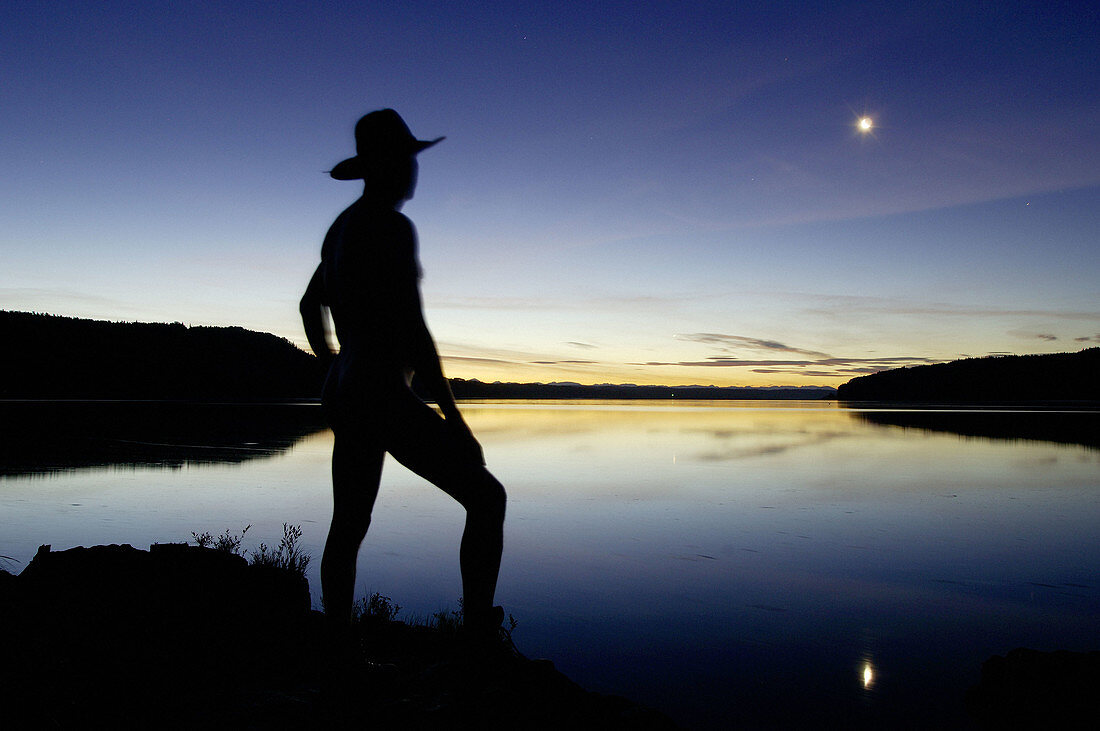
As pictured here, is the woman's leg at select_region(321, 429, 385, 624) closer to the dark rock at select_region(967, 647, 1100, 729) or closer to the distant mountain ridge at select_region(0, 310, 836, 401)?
the dark rock at select_region(967, 647, 1100, 729)

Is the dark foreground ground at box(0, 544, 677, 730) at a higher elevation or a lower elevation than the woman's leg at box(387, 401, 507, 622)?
lower

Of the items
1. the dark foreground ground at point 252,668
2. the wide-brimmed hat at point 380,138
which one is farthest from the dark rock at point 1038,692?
the wide-brimmed hat at point 380,138

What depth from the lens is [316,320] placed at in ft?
9.69

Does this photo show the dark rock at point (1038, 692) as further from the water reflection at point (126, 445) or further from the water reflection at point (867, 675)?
the water reflection at point (126, 445)

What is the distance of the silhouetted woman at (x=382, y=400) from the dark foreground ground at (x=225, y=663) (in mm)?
450

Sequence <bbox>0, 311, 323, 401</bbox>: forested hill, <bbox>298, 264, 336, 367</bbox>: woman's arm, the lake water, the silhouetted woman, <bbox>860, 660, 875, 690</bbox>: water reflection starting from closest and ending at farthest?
the silhouetted woman, <bbox>298, 264, 336, 367</bbox>: woman's arm, <bbox>860, 660, 875, 690</bbox>: water reflection, the lake water, <bbox>0, 311, 323, 401</bbox>: forested hill

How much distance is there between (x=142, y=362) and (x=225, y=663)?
134 meters

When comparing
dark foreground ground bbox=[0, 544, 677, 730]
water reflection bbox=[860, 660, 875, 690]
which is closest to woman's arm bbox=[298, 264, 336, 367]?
dark foreground ground bbox=[0, 544, 677, 730]

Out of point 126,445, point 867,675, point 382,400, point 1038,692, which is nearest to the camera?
point 382,400

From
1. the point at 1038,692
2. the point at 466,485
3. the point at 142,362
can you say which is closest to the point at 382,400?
the point at 466,485

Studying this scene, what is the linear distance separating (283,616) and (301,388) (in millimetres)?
141123

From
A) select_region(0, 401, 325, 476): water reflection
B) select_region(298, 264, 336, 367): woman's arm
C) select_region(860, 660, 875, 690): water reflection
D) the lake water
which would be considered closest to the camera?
select_region(298, 264, 336, 367): woman's arm

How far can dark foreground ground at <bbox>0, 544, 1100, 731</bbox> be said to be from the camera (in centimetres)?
285

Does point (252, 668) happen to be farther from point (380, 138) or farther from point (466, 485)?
point (380, 138)
